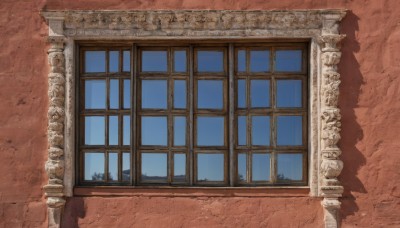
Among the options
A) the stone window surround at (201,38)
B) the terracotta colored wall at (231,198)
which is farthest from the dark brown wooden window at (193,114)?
the terracotta colored wall at (231,198)

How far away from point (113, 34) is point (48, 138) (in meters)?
1.14

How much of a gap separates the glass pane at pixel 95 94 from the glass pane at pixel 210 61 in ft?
3.10

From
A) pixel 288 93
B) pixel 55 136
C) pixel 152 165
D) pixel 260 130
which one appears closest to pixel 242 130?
pixel 260 130

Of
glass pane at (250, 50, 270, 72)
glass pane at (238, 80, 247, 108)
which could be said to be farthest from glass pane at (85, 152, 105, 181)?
glass pane at (250, 50, 270, 72)

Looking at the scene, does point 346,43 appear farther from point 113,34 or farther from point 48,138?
point 48,138

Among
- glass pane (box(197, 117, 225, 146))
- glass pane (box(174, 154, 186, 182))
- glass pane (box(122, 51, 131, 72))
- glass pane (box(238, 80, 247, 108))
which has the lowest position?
glass pane (box(174, 154, 186, 182))

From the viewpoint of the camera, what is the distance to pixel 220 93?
475 centimetres

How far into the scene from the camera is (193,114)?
15.5 ft

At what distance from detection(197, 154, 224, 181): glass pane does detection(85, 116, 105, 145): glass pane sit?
0.96 metres

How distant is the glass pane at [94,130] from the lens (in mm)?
4777

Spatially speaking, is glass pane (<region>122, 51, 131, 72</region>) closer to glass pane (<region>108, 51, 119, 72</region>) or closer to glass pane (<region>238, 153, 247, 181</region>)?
glass pane (<region>108, 51, 119, 72</region>)

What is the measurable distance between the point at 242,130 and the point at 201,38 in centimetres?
95

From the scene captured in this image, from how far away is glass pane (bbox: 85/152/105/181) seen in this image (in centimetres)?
477

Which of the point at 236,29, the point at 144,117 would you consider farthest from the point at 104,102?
the point at 236,29
